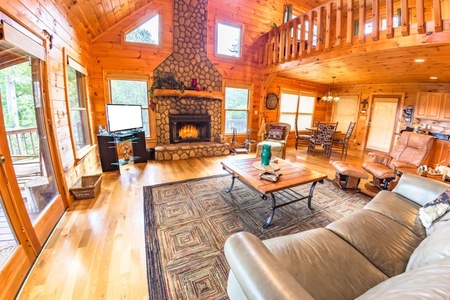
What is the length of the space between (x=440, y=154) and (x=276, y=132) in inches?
144

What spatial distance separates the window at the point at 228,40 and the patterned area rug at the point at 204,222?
367cm

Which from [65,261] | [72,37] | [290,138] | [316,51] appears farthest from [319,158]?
[72,37]

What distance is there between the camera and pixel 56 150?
225cm

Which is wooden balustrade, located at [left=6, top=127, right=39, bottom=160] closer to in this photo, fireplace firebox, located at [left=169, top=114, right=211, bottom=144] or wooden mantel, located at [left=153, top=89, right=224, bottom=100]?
wooden mantel, located at [left=153, top=89, right=224, bottom=100]

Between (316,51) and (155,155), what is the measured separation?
13.6 feet

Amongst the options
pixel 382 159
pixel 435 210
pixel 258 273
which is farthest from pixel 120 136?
pixel 382 159

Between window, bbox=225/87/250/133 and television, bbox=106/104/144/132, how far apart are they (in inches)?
96.6

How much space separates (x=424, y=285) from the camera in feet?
1.96

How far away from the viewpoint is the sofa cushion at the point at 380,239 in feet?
3.94

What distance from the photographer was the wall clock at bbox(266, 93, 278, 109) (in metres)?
6.19

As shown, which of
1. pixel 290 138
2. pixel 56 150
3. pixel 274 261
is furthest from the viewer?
pixel 290 138

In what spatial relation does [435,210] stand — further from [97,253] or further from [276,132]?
[276,132]

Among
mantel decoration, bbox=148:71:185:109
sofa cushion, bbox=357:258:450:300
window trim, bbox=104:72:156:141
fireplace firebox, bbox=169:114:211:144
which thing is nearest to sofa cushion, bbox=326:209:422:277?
sofa cushion, bbox=357:258:450:300

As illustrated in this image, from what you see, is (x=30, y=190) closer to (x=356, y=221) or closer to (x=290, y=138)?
(x=356, y=221)
